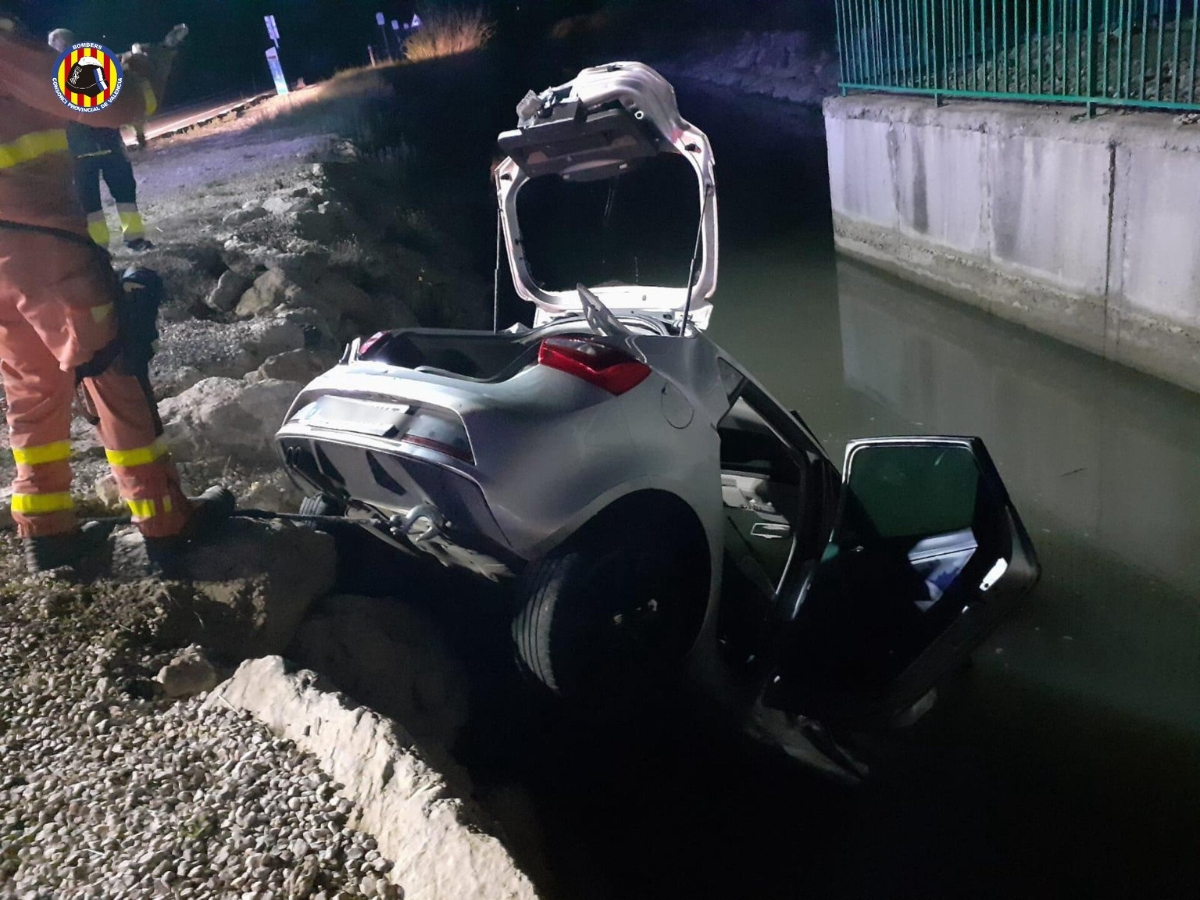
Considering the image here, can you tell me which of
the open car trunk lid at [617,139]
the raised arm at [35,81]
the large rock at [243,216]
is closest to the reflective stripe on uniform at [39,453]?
the raised arm at [35,81]

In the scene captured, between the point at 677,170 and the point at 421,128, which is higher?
the point at 421,128

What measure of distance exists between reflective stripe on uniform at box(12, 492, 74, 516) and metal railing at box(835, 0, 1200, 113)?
20.8ft

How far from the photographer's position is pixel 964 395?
6.63 meters

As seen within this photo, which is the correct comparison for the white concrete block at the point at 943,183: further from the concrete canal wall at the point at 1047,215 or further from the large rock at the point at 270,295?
the large rock at the point at 270,295

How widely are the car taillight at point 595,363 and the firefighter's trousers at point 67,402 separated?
1.67 m

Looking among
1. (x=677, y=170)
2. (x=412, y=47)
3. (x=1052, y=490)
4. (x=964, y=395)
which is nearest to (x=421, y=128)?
(x=412, y=47)

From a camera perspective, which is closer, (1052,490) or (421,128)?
(1052,490)

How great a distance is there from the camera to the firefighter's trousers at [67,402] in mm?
3447

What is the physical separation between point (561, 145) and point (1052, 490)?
3.41 meters

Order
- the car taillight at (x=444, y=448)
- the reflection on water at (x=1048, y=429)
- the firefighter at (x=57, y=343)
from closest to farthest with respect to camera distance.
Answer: the car taillight at (x=444, y=448) → the firefighter at (x=57, y=343) → the reflection on water at (x=1048, y=429)

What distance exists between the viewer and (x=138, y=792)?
8.38 ft

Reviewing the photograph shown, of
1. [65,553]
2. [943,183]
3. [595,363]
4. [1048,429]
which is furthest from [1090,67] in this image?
[65,553]

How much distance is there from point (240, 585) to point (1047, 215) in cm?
617

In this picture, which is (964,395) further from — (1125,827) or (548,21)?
(548,21)
